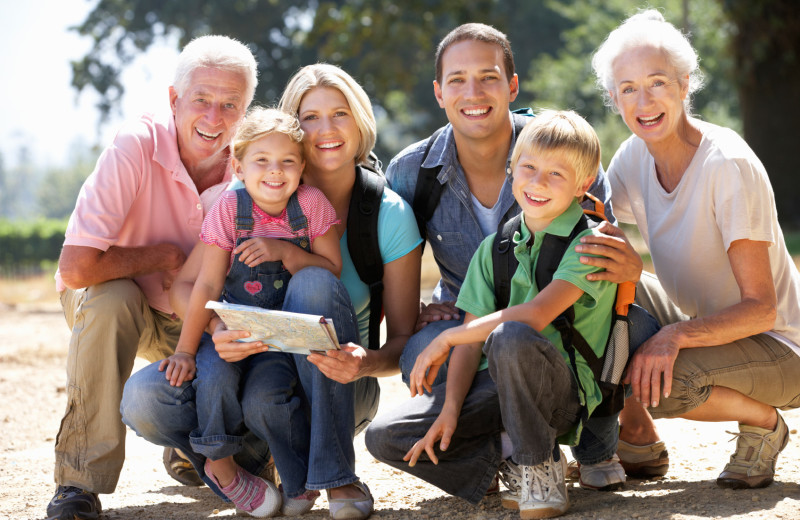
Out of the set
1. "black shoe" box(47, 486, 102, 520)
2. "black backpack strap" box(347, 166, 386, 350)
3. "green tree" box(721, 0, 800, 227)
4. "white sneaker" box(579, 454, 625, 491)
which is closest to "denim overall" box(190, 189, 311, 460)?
"black backpack strap" box(347, 166, 386, 350)

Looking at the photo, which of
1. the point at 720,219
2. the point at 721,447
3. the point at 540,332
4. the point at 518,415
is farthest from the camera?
the point at 721,447

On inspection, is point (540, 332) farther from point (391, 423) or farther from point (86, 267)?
point (86, 267)

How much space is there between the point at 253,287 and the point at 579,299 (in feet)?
4.35

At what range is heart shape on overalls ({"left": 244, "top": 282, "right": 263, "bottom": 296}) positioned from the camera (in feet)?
12.0

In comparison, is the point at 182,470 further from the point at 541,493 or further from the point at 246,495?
the point at 541,493

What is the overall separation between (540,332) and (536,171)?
0.60 meters

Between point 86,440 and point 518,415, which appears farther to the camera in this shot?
point 86,440

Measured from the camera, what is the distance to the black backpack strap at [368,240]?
3850 mm

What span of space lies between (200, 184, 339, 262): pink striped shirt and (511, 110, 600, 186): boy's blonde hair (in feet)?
2.82

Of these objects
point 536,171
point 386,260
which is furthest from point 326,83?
point 536,171

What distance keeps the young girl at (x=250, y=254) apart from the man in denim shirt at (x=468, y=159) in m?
0.62

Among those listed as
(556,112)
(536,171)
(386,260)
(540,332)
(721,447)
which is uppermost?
(556,112)

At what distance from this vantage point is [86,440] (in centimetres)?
370

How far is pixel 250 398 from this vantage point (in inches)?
135
